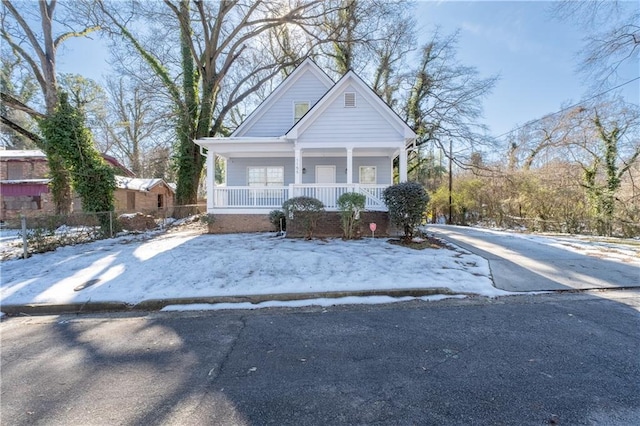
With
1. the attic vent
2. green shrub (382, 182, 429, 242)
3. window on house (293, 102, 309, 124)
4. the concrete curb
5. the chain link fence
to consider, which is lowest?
the concrete curb

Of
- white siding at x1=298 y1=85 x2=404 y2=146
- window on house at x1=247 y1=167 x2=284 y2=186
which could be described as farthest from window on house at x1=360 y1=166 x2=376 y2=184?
window on house at x1=247 y1=167 x2=284 y2=186

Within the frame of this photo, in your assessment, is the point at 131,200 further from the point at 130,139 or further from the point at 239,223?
the point at 239,223

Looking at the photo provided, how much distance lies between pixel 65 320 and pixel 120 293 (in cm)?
83

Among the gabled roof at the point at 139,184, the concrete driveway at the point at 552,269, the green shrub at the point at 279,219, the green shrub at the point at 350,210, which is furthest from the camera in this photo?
the gabled roof at the point at 139,184

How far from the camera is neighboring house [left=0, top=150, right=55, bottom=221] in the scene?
2262 cm

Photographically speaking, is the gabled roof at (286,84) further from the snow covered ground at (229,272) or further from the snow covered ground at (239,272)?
the snow covered ground at (229,272)

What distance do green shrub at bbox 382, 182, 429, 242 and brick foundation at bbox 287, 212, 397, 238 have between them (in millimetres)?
1232

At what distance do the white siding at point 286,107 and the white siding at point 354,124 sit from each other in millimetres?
3716

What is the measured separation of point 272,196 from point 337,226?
3.56 m

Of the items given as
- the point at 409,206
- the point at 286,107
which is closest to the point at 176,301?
the point at 409,206

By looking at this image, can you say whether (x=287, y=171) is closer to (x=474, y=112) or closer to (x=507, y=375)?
(x=507, y=375)

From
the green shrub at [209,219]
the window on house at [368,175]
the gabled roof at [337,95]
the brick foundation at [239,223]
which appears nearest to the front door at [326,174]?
the window on house at [368,175]

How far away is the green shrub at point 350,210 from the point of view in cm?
914

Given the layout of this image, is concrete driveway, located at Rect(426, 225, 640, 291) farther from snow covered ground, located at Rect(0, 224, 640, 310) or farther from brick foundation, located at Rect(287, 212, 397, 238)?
brick foundation, located at Rect(287, 212, 397, 238)
